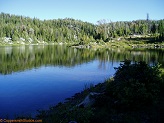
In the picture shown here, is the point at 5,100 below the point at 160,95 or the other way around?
below

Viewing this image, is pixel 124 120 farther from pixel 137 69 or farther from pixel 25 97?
pixel 25 97

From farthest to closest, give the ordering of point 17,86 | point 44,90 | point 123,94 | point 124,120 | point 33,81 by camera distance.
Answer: point 33,81
point 17,86
point 44,90
point 123,94
point 124,120

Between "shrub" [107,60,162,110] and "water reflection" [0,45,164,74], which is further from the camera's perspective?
"water reflection" [0,45,164,74]

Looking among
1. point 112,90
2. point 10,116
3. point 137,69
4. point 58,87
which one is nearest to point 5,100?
point 10,116

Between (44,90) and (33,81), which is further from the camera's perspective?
(33,81)

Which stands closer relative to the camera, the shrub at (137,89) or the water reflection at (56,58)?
the shrub at (137,89)

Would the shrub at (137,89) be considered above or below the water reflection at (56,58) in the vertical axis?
above

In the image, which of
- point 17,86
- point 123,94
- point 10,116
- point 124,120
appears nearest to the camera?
point 124,120

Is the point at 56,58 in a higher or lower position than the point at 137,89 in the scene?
lower

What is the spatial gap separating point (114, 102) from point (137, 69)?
4273 mm

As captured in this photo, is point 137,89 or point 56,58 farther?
point 56,58

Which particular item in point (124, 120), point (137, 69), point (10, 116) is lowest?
point (10, 116)

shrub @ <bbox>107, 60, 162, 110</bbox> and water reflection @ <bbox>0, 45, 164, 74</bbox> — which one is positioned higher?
shrub @ <bbox>107, 60, 162, 110</bbox>

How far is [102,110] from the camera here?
2008cm
